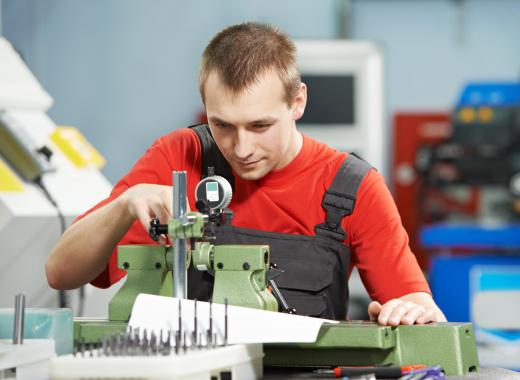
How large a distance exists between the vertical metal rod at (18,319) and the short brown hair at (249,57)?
0.62m

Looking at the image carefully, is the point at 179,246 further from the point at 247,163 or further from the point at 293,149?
the point at 293,149

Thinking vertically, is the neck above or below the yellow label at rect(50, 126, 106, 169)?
A: below

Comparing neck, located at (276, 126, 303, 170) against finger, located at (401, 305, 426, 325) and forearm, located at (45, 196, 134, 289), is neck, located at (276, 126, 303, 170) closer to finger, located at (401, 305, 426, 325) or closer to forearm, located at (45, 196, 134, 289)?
forearm, located at (45, 196, 134, 289)

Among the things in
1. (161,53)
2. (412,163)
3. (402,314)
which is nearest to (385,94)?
(412,163)

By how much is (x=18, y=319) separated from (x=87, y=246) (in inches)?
19.4

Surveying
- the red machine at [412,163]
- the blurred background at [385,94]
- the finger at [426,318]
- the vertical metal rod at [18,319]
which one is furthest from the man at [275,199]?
the red machine at [412,163]

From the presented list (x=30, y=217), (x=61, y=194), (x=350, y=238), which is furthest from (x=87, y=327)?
(x=61, y=194)

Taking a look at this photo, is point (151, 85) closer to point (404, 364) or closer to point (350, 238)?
point (350, 238)

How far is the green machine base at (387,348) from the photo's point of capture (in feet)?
4.47

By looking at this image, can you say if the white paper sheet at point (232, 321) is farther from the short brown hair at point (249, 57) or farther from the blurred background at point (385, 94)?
the blurred background at point (385, 94)

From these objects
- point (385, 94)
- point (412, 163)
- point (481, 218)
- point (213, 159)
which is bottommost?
point (213, 159)

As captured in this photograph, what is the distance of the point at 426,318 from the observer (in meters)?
1.48

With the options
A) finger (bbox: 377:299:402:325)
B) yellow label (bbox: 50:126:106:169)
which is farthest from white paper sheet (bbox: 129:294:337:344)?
yellow label (bbox: 50:126:106:169)

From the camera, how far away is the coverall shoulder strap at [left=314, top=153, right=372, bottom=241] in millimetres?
1889
